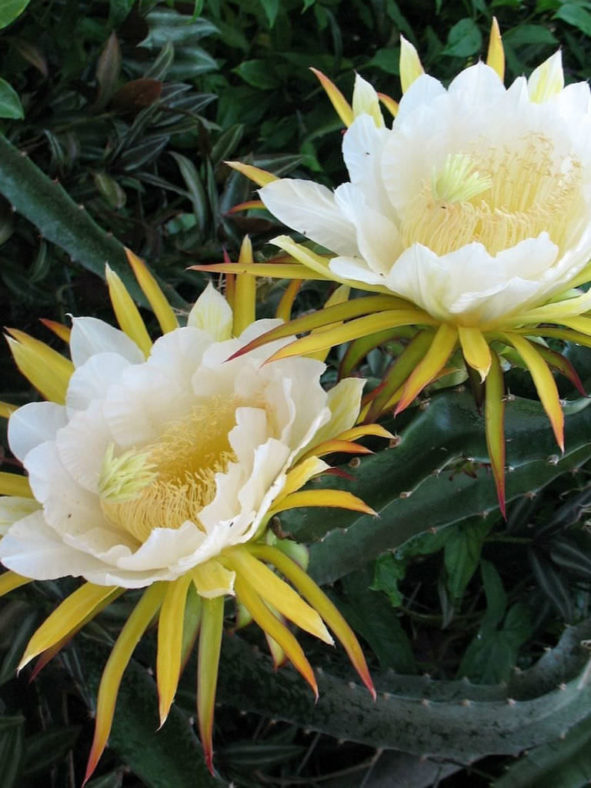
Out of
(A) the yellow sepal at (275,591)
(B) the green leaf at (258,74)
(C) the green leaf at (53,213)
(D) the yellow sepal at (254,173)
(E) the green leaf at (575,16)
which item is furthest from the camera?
(B) the green leaf at (258,74)

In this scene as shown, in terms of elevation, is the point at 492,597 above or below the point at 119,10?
below

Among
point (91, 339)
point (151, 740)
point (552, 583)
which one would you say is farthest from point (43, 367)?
point (552, 583)

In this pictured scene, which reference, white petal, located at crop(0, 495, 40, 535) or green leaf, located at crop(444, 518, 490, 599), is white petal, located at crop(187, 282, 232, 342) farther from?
green leaf, located at crop(444, 518, 490, 599)

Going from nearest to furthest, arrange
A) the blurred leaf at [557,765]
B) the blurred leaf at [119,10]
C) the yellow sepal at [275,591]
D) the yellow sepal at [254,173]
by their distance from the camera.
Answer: the yellow sepal at [275,591], the yellow sepal at [254,173], the blurred leaf at [557,765], the blurred leaf at [119,10]

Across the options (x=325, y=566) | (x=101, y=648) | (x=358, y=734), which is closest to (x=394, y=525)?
(x=325, y=566)

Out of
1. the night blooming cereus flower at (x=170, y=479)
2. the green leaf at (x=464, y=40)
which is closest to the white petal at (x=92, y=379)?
the night blooming cereus flower at (x=170, y=479)

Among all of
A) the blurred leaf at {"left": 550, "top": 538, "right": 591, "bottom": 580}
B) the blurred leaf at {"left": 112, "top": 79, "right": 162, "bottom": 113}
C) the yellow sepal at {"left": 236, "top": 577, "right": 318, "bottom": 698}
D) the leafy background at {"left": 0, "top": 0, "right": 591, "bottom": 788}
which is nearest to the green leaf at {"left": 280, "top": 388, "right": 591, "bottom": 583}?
the leafy background at {"left": 0, "top": 0, "right": 591, "bottom": 788}

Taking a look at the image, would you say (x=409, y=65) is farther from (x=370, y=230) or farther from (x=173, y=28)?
(x=173, y=28)

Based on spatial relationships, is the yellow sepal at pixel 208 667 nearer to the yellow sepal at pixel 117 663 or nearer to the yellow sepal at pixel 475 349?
the yellow sepal at pixel 117 663
